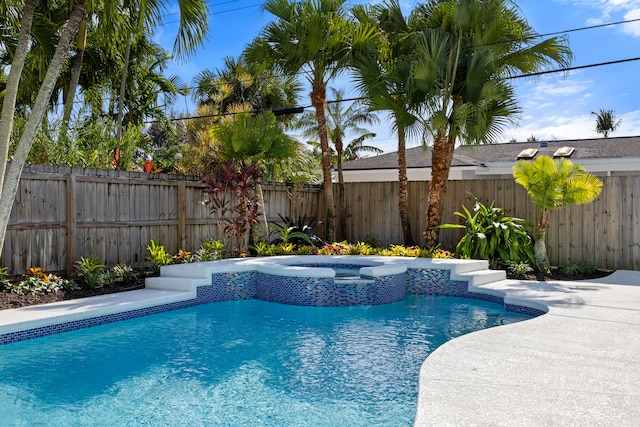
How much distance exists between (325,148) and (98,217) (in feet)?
17.3

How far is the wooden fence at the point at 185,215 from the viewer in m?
7.48

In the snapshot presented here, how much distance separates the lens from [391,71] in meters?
10.2

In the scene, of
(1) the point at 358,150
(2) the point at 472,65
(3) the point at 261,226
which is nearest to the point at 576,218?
(2) the point at 472,65

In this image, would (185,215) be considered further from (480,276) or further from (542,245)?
(542,245)

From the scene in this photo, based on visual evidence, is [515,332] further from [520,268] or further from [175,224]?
[175,224]

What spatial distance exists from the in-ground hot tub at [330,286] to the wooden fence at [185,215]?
2471mm

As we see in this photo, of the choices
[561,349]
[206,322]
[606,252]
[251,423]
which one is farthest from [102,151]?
[606,252]

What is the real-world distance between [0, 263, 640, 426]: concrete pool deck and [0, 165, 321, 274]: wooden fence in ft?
4.17

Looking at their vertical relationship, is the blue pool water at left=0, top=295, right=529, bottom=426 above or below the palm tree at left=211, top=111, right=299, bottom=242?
below

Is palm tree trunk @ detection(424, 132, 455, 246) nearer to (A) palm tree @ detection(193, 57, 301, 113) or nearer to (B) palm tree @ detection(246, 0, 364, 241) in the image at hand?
(B) palm tree @ detection(246, 0, 364, 241)

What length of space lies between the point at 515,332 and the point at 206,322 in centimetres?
358

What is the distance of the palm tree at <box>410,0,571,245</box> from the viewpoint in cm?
955

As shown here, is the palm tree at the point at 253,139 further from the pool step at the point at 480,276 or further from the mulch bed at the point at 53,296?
the pool step at the point at 480,276

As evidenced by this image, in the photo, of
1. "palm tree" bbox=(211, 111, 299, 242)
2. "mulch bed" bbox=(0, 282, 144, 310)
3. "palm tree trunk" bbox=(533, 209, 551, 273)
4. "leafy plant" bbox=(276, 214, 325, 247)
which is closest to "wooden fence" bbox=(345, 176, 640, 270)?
"palm tree trunk" bbox=(533, 209, 551, 273)
